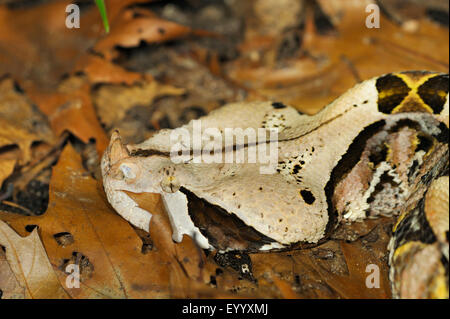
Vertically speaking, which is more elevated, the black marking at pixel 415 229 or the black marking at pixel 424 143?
the black marking at pixel 424 143

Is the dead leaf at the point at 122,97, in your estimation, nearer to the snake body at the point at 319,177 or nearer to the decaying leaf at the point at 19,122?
the decaying leaf at the point at 19,122

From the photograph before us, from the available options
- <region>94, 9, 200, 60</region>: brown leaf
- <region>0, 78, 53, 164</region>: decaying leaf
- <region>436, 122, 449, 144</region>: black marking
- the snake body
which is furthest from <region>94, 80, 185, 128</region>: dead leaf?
<region>436, 122, 449, 144</region>: black marking

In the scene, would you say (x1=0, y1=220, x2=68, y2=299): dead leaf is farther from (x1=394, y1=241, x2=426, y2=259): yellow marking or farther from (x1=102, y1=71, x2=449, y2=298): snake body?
(x1=394, y1=241, x2=426, y2=259): yellow marking

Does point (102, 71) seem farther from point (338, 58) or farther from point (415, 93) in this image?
point (415, 93)

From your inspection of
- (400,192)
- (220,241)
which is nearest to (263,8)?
(400,192)

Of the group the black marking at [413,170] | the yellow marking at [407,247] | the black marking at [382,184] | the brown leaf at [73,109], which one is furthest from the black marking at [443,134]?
the brown leaf at [73,109]

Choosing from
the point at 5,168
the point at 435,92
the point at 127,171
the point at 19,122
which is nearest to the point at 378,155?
the point at 435,92
